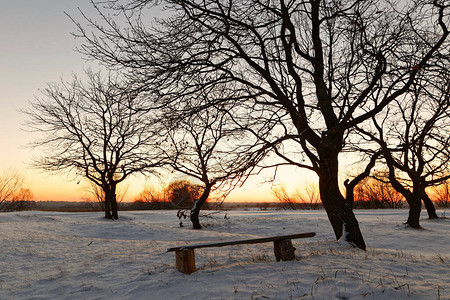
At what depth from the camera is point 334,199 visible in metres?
8.10

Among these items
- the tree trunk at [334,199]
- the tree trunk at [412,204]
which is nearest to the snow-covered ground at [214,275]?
the tree trunk at [334,199]

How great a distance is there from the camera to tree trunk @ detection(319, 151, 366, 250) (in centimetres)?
795

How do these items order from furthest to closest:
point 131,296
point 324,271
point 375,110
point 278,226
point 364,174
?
point 278,226 < point 364,174 < point 375,110 < point 324,271 < point 131,296

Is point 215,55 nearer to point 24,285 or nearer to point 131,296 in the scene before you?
point 131,296

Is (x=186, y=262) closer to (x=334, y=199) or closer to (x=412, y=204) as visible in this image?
(x=334, y=199)

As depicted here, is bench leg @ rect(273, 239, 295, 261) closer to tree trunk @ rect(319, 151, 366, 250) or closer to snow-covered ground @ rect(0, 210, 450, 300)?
snow-covered ground @ rect(0, 210, 450, 300)

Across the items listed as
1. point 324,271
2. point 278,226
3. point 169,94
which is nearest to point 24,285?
point 169,94

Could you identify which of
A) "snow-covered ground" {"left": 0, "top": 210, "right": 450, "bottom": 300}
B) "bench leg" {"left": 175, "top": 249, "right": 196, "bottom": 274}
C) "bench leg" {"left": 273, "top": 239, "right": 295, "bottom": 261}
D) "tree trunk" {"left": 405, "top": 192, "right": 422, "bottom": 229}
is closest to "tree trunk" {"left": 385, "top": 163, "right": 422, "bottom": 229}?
"tree trunk" {"left": 405, "top": 192, "right": 422, "bottom": 229}

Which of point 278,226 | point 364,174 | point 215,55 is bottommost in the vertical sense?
point 278,226

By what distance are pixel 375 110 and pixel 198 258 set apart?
5980 millimetres

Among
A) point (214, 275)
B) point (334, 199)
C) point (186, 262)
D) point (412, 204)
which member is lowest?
point (214, 275)

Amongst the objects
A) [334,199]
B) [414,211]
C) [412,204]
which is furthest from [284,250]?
[412,204]

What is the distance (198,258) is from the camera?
24.5ft

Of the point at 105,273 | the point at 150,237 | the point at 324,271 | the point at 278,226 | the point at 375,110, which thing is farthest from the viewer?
the point at 278,226
